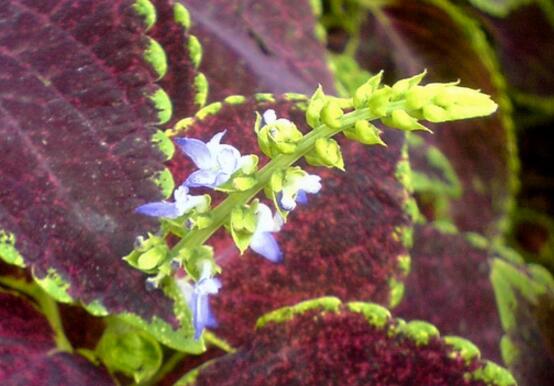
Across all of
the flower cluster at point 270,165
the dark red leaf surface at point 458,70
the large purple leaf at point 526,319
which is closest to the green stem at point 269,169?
the flower cluster at point 270,165

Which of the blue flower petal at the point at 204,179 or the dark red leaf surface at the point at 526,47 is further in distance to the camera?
the dark red leaf surface at the point at 526,47

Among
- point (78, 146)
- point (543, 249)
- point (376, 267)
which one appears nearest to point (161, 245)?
point (78, 146)

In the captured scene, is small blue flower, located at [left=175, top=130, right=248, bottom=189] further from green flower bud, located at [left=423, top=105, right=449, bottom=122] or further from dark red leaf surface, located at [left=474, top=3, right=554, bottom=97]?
dark red leaf surface, located at [left=474, top=3, right=554, bottom=97]

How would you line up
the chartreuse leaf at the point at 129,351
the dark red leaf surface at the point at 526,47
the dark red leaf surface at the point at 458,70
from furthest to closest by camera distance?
the dark red leaf surface at the point at 526,47, the dark red leaf surface at the point at 458,70, the chartreuse leaf at the point at 129,351

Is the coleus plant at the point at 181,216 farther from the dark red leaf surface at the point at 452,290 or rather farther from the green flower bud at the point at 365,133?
the dark red leaf surface at the point at 452,290

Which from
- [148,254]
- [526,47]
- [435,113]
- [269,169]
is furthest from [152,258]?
[526,47]

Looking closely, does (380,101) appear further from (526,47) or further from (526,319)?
(526,47)

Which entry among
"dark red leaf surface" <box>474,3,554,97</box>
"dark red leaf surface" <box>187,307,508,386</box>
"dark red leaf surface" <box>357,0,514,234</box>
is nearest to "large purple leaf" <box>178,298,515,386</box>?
"dark red leaf surface" <box>187,307,508,386</box>
